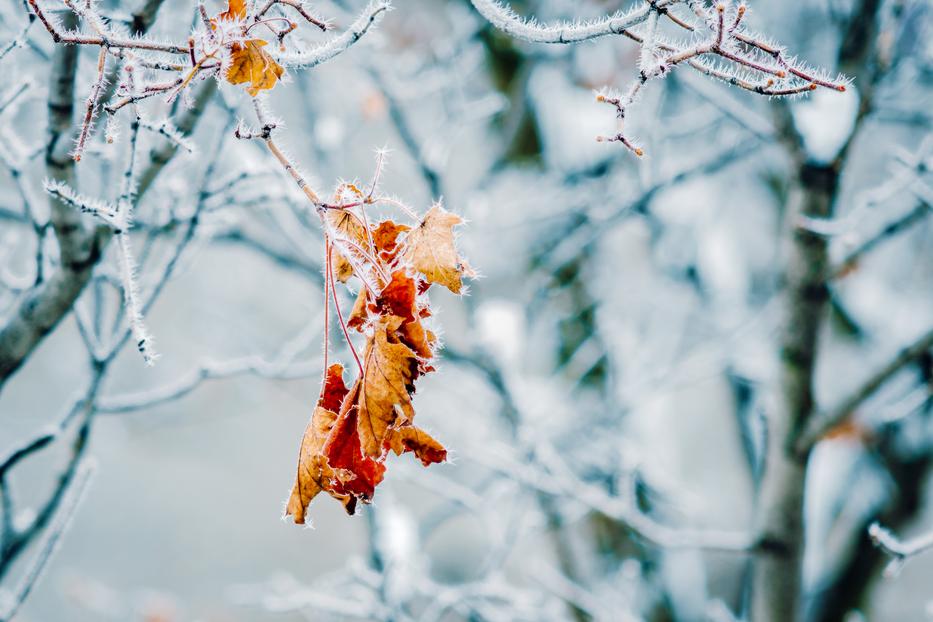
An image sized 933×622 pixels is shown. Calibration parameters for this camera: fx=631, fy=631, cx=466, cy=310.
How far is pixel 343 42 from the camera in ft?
2.69

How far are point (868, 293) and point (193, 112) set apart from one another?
173 inches

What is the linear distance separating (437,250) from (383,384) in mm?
193

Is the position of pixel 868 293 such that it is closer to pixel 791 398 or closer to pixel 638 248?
pixel 638 248

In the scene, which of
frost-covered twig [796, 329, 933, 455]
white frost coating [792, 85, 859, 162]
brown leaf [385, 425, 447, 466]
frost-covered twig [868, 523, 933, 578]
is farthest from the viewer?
white frost coating [792, 85, 859, 162]

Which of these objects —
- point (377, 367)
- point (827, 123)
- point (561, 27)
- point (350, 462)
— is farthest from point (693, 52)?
point (827, 123)

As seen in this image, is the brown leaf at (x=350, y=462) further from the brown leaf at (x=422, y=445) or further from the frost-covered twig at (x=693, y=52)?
the frost-covered twig at (x=693, y=52)

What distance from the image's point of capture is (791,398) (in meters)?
1.95

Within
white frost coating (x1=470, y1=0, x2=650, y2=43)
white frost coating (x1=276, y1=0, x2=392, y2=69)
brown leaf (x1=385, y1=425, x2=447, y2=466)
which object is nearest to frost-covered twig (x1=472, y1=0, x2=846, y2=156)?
white frost coating (x1=470, y1=0, x2=650, y2=43)

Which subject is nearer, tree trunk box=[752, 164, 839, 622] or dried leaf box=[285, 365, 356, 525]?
dried leaf box=[285, 365, 356, 525]

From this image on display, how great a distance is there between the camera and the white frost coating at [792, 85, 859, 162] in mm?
1831

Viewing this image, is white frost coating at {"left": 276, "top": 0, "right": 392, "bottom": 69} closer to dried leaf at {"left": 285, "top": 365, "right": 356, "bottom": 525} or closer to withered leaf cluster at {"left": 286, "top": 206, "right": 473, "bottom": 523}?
withered leaf cluster at {"left": 286, "top": 206, "right": 473, "bottom": 523}

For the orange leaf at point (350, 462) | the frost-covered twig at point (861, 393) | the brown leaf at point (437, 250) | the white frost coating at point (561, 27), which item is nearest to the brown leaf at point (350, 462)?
the orange leaf at point (350, 462)

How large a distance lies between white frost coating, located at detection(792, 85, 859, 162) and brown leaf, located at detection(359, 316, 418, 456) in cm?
155

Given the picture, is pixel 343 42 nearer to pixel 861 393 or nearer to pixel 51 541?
pixel 51 541
